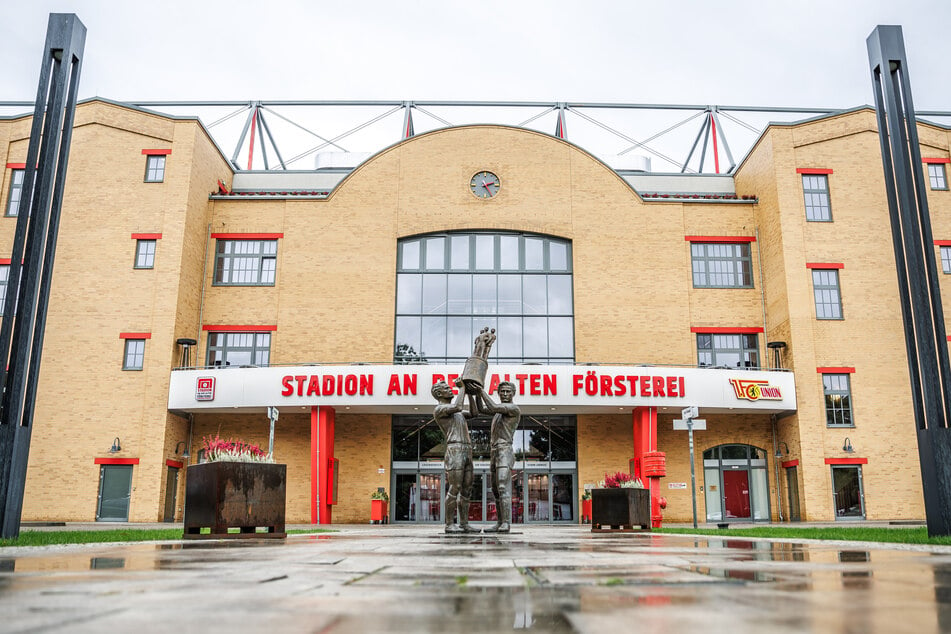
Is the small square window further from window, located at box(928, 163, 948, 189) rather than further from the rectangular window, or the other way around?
the rectangular window

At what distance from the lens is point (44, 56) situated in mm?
12062

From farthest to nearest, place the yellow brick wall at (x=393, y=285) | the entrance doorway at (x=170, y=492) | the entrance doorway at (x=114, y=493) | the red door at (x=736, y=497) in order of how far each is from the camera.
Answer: the red door at (x=736, y=497) → the yellow brick wall at (x=393, y=285) → the entrance doorway at (x=170, y=492) → the entrance doorway at (x=114, y=493)

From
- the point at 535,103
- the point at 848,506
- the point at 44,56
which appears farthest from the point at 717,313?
the point at 44,56

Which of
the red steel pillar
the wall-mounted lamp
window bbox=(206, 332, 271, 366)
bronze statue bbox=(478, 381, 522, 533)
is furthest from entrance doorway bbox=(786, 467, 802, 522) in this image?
window bbox=(206, 332, 271, 366)

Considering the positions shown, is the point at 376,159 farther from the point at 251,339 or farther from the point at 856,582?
the point at 856,582

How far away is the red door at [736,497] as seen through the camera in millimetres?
28484

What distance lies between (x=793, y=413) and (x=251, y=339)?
2073 cm

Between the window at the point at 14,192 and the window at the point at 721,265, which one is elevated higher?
→ the window at the point at 14,192

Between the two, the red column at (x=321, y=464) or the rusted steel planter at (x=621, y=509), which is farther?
the red column at (x=321, y=464)

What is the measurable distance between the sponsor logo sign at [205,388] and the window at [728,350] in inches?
714

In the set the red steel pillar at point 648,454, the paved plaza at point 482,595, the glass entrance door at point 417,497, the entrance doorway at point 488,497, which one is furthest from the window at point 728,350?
the paved plaza at point 482,595

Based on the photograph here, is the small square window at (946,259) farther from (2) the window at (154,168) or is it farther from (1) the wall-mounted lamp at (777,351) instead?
(2) the window at (154,168)

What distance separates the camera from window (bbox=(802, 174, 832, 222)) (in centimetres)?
2933

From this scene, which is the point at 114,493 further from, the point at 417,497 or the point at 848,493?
the point at 848,493
